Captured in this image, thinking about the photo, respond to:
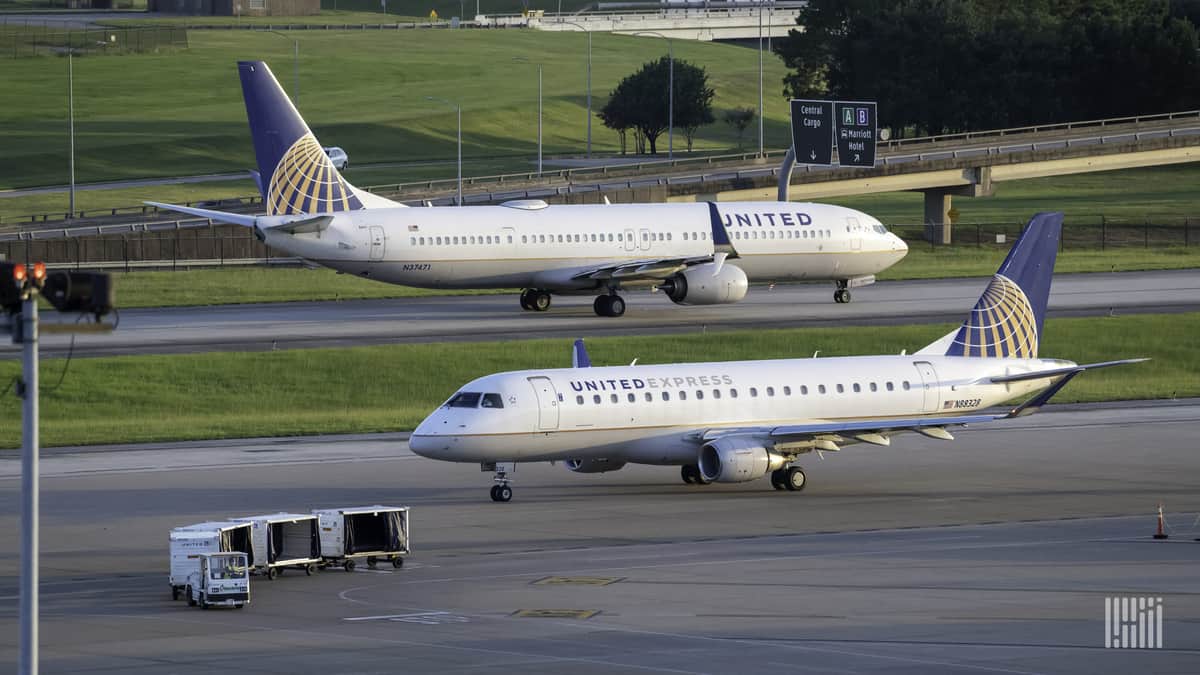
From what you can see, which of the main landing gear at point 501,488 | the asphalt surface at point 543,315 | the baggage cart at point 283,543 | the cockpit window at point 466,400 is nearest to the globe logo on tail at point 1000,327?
the main landing gear at point 501,488

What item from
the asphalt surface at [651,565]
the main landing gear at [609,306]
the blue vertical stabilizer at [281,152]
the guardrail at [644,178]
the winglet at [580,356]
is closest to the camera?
the asphalt surface at [651,565]

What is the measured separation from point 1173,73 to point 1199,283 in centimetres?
9659

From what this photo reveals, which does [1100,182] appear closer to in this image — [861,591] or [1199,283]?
[1199,283]

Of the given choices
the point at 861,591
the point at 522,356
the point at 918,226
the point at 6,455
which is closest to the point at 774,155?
the point at 918,226

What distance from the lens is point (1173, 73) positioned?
19325 cm

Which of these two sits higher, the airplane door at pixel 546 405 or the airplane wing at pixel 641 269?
the airplane wing at pixel 641 269

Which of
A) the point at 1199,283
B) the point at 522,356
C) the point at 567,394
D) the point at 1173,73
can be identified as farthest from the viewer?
the point at 1173,73

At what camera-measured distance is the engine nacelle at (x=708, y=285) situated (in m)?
86.5

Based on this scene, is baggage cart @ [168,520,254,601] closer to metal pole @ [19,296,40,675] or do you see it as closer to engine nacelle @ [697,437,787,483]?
metal pole @ [19,296,40,675]

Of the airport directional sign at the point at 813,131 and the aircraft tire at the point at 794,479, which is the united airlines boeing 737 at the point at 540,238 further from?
the aircraft tire at the point at 794,479

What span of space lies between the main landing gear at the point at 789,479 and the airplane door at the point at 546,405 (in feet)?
22.6

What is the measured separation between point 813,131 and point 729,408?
6045cm

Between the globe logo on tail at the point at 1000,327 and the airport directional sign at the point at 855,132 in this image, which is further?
the airport directional sign at the point at 855,132

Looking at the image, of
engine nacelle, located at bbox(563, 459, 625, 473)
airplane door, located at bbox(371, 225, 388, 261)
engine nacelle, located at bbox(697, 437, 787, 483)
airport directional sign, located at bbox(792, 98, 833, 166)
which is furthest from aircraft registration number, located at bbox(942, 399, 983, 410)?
airport directional sign, located at bbox(792, 98, 833, 166)
